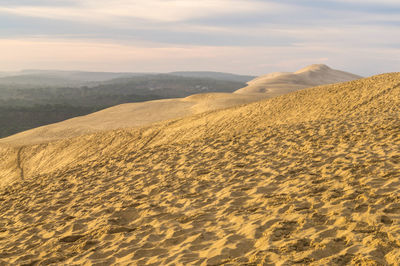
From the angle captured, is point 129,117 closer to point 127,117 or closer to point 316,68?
point 127,117

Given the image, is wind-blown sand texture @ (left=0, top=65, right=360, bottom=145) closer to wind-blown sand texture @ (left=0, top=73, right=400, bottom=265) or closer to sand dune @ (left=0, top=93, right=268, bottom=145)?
sand dune @ (left=0, top=93, right=268, bottom=145)

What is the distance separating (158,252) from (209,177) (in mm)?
3494

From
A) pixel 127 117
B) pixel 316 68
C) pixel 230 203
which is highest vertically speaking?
pixel 316 68

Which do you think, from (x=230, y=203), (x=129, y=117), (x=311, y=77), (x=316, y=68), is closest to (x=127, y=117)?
(x=129, y=117)

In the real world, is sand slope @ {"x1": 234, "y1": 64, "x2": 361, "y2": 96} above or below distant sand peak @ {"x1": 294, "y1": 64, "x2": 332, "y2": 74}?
below

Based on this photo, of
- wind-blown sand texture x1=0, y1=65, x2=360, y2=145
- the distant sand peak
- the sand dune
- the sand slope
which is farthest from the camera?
the distant sand peak

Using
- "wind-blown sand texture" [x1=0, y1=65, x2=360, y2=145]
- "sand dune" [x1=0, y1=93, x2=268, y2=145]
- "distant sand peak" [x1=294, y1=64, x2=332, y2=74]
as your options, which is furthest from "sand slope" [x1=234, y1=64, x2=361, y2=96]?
"sand dune" [x1=0, y1=93, x2=268, y2=145]

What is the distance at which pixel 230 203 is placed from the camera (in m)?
6.56

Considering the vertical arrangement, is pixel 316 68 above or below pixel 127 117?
above

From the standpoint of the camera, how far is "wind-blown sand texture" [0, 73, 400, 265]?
4688 mm

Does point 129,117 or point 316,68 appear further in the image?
point 316,68

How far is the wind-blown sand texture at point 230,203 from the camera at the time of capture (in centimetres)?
469

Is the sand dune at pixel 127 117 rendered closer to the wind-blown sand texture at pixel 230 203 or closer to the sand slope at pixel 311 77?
the wind-blown sand texture at pixel 230 203

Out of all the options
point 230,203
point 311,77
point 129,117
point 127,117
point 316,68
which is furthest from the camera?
point 316,68
